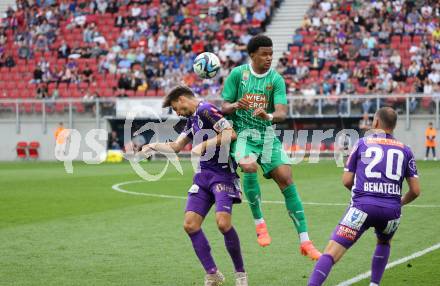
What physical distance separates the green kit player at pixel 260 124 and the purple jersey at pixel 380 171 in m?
2.26

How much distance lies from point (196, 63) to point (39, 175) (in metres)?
20.4

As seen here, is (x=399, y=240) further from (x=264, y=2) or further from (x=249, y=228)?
(x=264, y=2)

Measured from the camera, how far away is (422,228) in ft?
46.1

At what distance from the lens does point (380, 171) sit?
8070 millimetres

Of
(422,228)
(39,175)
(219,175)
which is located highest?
(219,175)

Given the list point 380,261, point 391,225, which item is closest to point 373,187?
point 391,225

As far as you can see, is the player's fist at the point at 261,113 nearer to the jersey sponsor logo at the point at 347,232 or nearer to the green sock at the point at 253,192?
the green sock at the point at 253,192

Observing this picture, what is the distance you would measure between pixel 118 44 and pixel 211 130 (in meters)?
36.0

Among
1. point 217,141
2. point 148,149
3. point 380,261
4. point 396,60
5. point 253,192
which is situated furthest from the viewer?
point 396,60

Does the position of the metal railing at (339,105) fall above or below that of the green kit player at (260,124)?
below

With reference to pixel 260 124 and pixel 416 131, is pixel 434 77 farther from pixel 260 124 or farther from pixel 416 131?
pixel 260 124

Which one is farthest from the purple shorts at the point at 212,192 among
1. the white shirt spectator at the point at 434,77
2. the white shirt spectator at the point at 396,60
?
the white shirt spectator at the point at 396,60

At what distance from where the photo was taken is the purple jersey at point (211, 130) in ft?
29.9

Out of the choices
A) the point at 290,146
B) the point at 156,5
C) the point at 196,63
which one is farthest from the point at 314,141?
the point at 196,63
